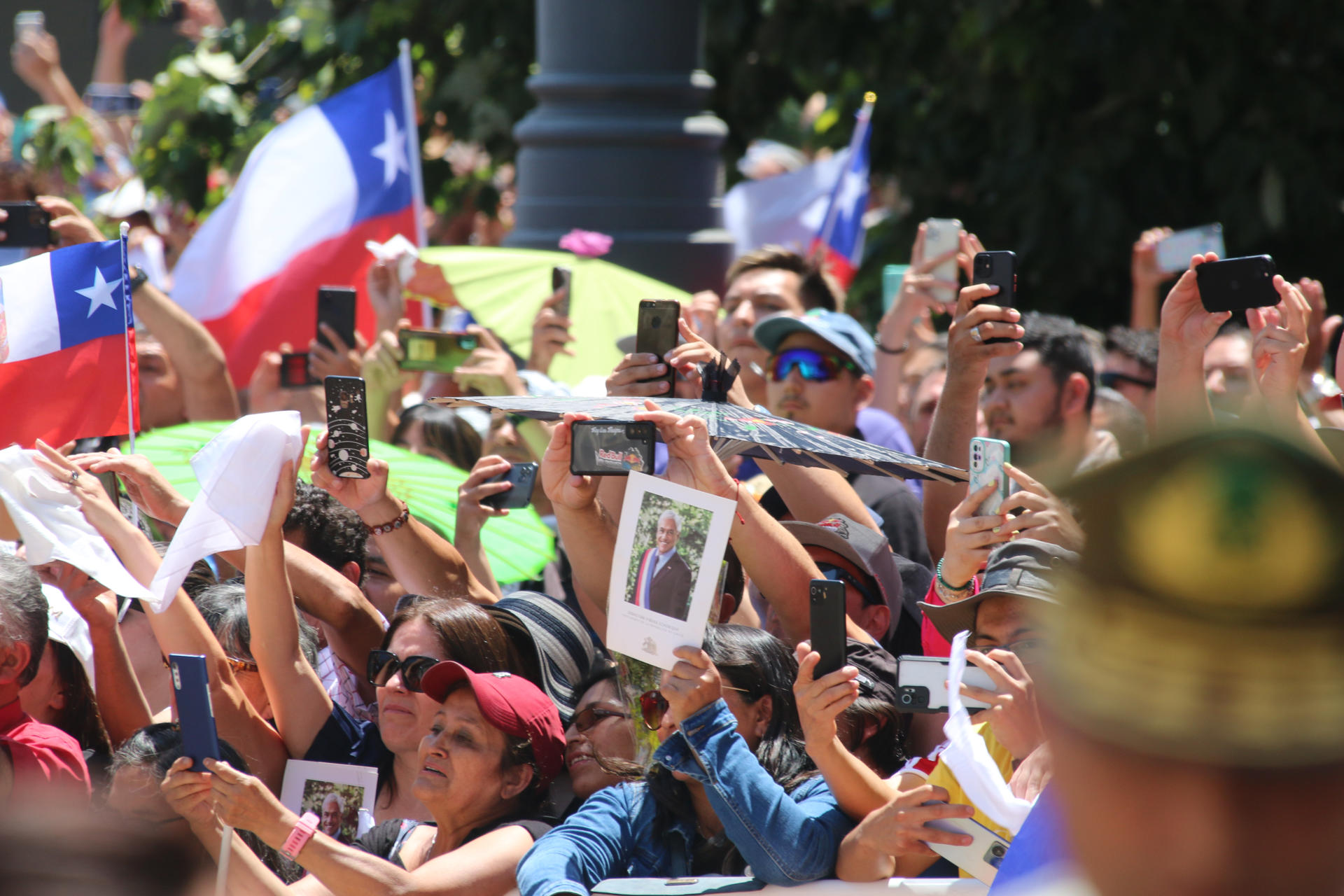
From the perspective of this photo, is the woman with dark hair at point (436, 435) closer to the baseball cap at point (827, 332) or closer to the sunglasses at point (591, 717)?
the baseball cap at point (827, 332)

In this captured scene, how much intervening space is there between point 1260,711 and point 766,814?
2.04 meters

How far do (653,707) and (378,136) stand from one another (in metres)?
4.40

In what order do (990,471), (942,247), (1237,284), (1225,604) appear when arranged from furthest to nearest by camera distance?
(942,247) → (1237,284) → (990,471) → (1225,604)

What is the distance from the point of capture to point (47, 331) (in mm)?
3908

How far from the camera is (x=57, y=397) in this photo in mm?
3857

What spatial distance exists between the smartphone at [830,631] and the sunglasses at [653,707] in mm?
388

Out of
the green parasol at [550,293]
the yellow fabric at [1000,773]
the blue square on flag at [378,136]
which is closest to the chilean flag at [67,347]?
the green parasol at [550,293]

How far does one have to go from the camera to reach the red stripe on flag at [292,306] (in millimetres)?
6094

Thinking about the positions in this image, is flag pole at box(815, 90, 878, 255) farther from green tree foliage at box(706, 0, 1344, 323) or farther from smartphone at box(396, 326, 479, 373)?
smartphone at box(396, 326, 479, 373)

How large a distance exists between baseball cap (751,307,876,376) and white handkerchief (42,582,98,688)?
2.40 meters

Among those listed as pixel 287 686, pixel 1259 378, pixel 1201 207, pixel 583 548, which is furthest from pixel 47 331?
pixel 1201 207

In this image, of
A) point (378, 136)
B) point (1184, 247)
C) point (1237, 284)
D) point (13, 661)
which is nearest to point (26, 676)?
point (13, 661)

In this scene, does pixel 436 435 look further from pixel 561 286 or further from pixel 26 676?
pixel 26 676

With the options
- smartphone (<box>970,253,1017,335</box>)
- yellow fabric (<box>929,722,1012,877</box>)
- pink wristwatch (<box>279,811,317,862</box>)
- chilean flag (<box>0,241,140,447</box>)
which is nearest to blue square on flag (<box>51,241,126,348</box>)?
chilean flag (<box>0,241,140,447</box>)
